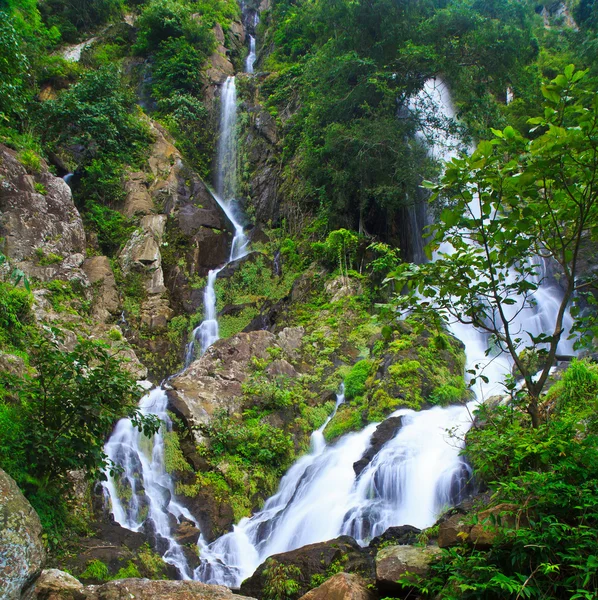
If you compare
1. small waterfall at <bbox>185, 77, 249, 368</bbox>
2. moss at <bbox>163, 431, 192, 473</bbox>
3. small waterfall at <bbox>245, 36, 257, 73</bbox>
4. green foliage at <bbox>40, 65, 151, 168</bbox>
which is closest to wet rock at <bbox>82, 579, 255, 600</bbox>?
moss at <bbox>163, 431, 192, 473</bbox>

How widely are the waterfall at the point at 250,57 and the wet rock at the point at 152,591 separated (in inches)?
1126

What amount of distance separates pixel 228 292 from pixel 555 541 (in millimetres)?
13449

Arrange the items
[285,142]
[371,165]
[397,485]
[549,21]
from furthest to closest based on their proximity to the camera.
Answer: [549,21] → [285,142] → [371,165] → [397,485]

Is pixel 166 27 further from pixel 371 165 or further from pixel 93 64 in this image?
pixel 371 165

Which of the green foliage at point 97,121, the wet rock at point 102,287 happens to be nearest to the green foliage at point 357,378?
the wet rock at point 102,287

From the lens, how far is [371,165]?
14648 mm

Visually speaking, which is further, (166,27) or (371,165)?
(166,27)

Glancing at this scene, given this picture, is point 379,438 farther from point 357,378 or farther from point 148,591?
point 148,591

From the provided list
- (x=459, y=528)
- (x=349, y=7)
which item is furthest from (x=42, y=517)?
(x=349, y=7)

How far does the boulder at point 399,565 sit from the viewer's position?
396 cm

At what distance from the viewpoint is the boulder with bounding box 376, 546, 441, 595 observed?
3.96 metres

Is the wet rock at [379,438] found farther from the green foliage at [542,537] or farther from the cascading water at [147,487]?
the green foliage at [542,537]

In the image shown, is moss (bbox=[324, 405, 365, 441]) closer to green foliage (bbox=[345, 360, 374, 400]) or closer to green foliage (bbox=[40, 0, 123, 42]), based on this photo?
green foliage (bbox=[345, 360, 374, 400])

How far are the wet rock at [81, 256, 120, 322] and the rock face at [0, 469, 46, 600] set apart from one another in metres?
9.58
